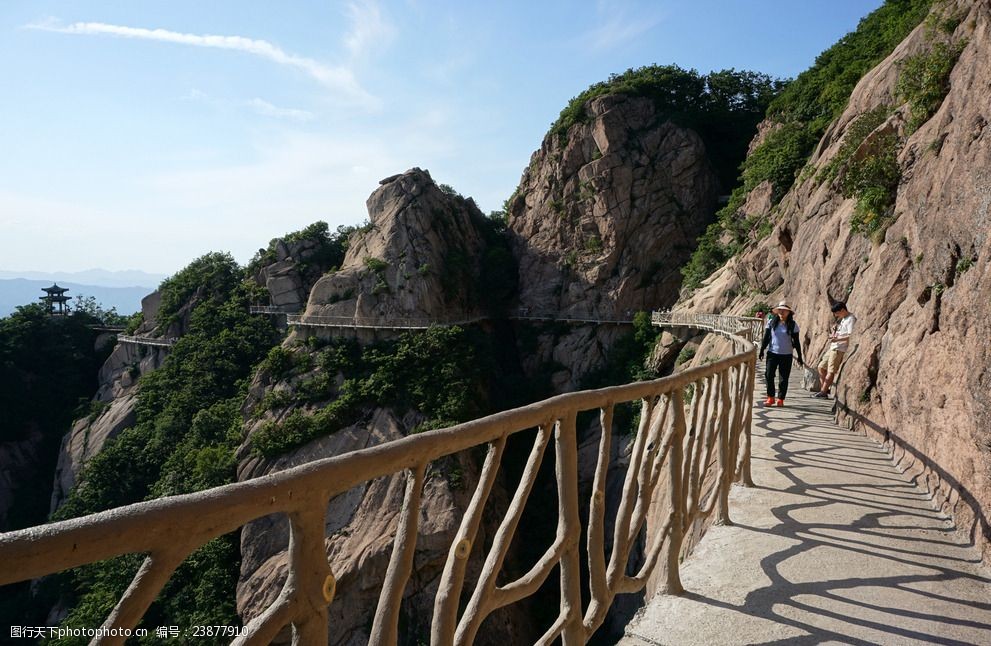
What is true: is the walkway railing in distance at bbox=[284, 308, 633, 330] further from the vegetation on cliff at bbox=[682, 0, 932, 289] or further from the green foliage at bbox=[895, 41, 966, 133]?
the green foliage at bbox=[895, 41, 966, 133]

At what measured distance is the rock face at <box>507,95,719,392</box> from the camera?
38.7 m

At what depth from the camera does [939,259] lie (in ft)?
20.1

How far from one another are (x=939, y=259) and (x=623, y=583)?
5317 millimetres

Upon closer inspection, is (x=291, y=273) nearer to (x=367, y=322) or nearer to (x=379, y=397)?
(x=367, y=322)

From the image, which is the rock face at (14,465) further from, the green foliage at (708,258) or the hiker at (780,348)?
the hiker at (780,348)

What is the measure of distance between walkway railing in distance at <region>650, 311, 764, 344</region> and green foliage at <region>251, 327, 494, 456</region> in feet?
34.2

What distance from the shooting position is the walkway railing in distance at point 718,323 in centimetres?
1722

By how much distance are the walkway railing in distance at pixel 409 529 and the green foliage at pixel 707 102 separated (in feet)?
144

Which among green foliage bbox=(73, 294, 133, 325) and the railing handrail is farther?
green foliage bbox=(73, 294, 133, 325)

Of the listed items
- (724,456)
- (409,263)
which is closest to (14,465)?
(409,263)

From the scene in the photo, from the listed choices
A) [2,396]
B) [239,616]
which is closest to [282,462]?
[239,616]

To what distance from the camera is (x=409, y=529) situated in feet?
6.37

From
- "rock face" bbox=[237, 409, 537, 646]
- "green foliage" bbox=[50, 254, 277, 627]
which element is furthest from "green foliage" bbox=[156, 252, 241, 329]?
"rock face" bbox=[237, 409, 537, 646]

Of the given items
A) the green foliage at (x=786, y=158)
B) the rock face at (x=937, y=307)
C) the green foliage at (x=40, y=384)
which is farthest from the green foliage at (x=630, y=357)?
the green foliage at (x=40, y=384)
